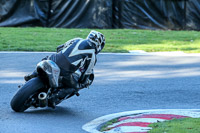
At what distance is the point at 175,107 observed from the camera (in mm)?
8117

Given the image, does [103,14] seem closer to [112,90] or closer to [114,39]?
[114,39]

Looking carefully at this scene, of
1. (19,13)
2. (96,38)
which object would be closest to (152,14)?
(19,13)

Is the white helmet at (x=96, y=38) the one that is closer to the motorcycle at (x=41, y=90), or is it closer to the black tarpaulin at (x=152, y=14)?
the motorcycle at (x=41, y=90)

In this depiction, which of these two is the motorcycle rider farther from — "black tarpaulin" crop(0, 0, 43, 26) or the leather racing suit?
"black tarpaulin" crop(0, 0, 43, 26)

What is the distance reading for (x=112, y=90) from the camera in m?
9.45

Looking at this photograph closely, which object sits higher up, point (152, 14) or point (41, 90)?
point (152, 14)

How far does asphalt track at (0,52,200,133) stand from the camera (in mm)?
7008

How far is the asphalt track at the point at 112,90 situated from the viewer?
7.01 metres

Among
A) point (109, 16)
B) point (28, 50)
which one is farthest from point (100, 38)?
point (109, 16)

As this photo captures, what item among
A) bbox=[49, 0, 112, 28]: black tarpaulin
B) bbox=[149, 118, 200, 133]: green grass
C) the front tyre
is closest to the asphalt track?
the front tyre

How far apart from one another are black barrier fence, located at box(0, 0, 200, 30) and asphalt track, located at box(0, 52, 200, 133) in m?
6.34

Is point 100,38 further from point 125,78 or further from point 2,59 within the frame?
point 2,59

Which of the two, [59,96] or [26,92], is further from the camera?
[59,96]

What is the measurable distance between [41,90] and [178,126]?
2199 mm
